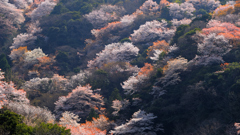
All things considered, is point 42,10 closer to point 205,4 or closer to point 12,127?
point 205,4

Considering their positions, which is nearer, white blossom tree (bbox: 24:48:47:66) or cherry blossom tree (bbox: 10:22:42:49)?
white blossom tree (bbox: 24:48:47:66)

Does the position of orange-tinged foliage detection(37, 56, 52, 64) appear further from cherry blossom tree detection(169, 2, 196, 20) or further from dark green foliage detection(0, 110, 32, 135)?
dark green foliage detection(0, 110, 32, 135)

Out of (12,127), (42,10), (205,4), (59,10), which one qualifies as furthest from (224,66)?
(42,10)

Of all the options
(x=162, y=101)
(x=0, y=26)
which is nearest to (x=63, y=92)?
(x=162, y=101)

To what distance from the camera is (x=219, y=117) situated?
22984mm

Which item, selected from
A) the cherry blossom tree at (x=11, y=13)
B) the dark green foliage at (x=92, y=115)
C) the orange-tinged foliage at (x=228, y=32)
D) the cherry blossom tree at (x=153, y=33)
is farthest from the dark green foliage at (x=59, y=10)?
the dark green foliage at (x=92, y=115)

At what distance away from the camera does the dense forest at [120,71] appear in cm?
2495

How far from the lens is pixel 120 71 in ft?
140

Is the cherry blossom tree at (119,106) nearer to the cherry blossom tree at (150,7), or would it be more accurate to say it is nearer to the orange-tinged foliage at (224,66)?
the orange-tinged foliage at (224,66)

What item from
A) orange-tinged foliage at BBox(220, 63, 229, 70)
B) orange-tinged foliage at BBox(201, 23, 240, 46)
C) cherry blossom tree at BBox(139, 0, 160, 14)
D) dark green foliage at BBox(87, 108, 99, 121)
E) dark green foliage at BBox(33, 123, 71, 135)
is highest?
cherry blossom tree at BBox(139, 0, 160, 14)

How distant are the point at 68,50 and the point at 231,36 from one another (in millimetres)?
39026

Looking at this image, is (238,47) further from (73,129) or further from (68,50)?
(68,50)

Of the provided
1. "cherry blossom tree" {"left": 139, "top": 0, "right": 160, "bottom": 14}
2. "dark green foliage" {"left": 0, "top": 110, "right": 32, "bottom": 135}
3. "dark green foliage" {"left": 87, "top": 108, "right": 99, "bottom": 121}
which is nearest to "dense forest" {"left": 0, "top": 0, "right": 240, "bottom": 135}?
"dark green foliage" {"left": 0, "top": 110, "right": 32, "bottom": 135}

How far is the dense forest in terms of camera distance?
25.0m
